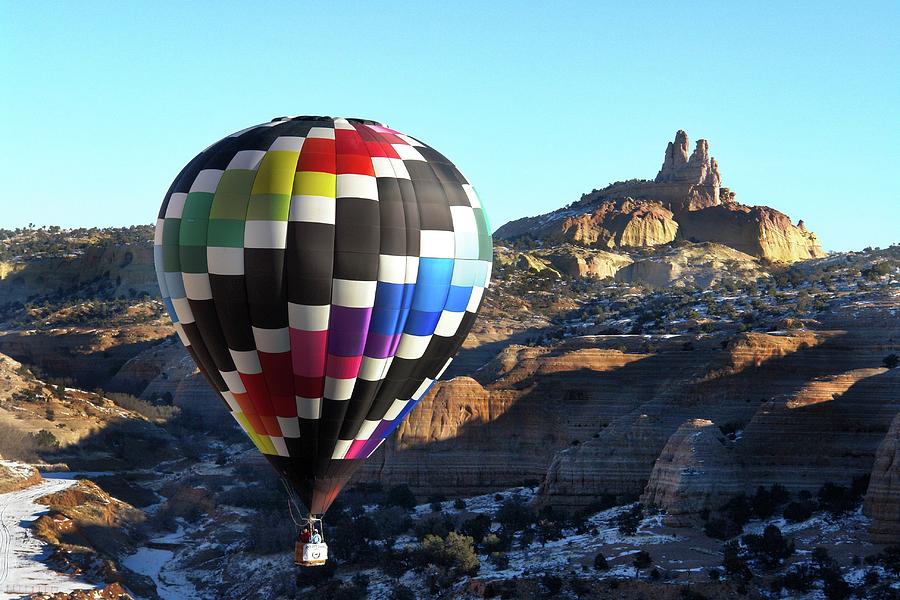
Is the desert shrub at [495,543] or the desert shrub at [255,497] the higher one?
the desert shrub at [255,497]

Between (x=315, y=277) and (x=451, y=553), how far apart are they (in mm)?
18708

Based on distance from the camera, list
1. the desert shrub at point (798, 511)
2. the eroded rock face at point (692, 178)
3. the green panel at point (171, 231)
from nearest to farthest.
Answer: the green panel at point (171, 231)
the desert shrub at point (798, 511)
the eroded rock face at point (692, 178)

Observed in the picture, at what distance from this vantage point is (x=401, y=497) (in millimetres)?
52812

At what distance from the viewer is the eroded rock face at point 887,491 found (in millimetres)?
35969

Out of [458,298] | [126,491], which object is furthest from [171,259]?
[126,491]

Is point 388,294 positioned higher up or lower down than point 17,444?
higher up

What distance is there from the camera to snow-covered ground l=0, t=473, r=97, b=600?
40375 millimetres

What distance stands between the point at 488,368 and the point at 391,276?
3664 centimetres

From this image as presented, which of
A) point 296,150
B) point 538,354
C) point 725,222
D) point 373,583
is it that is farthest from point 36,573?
point 725,222

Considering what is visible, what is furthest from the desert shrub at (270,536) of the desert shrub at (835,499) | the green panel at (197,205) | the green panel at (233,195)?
the green panel at (233,195)

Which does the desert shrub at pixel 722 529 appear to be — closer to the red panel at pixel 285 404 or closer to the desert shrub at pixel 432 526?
the desert shrub at pixel 432 526

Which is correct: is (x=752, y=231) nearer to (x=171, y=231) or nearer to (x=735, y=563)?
(x=735, y=563)

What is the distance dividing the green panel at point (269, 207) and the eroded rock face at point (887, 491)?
19.3 metres

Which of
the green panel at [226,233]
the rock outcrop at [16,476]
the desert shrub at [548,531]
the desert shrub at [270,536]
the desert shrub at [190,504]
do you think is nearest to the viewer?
the green panel at [226,233]
